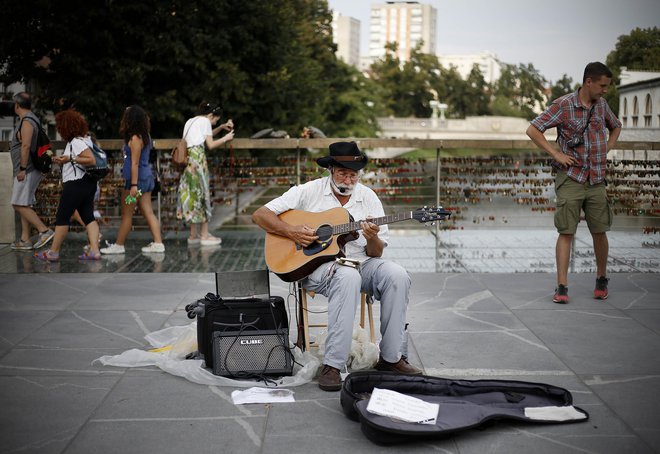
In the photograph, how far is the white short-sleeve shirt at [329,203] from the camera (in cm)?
595

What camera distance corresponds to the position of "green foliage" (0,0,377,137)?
1894 cm

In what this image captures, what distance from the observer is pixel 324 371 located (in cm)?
543

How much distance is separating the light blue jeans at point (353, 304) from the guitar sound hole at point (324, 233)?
17 centimetres

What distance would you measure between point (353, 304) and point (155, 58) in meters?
15.8

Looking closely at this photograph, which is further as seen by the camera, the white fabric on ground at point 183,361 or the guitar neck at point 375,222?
the guitar neck at point 375,222

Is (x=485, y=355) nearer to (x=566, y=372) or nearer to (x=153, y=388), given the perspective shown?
(x=566, y=372)

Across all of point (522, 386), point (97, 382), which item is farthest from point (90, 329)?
point (522, 386)

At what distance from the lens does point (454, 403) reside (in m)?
→ 4.85

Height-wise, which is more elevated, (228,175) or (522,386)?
(228,175)

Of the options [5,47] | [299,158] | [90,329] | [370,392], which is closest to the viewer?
[370,392]

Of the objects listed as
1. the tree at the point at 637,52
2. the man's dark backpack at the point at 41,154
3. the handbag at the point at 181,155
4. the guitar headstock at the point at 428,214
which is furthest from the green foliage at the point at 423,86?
the guitar headstock at the point at 428,214

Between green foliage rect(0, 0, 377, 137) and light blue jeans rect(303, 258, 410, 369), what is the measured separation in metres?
14.4

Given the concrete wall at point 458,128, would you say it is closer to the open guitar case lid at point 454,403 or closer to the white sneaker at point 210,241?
the white sneaker at point 210,241

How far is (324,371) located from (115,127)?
51.0 feet
